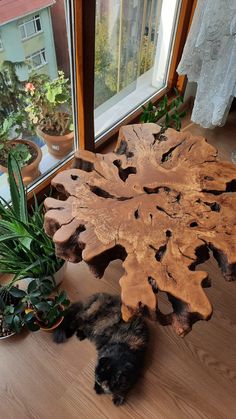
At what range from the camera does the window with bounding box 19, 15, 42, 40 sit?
121cm

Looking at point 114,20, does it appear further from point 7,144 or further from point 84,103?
point 7,144

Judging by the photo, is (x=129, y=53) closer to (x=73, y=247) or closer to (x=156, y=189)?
(x=156, y=189)

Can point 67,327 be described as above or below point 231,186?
below

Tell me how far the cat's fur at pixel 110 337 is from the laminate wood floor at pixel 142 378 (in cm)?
4

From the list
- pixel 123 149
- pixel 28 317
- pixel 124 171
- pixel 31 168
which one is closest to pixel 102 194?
pixel 124 171

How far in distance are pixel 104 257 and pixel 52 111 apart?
90 cm

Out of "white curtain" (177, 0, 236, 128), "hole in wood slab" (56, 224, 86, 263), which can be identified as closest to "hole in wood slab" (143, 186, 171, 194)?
"hole in wood slab" (56, 224, 86, 263)

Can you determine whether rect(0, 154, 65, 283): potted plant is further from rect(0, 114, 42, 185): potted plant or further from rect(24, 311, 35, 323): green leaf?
rect(0, 114, 42, 185): potted plant

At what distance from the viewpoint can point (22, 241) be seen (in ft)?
3.81

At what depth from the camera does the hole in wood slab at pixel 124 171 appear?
109 centimetres

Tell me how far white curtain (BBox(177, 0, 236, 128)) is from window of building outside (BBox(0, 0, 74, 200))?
57 cm

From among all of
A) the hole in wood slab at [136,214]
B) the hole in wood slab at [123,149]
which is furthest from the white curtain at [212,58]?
the hole in wood slab at [136,214]

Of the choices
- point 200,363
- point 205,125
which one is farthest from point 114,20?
point 200,363

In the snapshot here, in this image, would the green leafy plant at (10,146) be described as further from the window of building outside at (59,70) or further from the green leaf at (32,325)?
the green leaf at (32,325)
